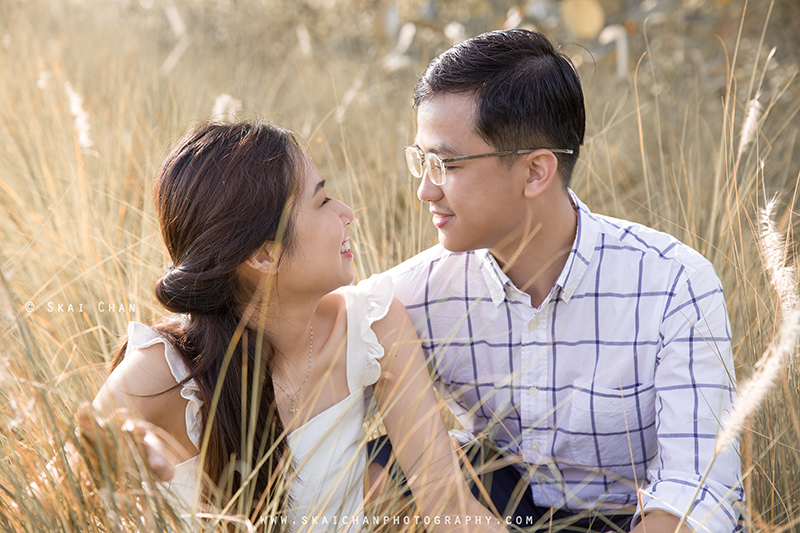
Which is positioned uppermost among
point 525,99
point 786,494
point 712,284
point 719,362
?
point 525,99

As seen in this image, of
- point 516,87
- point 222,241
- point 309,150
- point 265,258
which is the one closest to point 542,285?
point 516,87

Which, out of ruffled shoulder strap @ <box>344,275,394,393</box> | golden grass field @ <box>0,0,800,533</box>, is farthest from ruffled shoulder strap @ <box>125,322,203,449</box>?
ruffled shoulder strap @ <box>344,275,394,393</box>

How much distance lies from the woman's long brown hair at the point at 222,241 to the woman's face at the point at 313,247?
4 centimetres

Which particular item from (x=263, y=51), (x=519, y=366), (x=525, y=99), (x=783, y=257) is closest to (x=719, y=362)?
(x=783, y=257)

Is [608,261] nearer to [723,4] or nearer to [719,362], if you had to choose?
[719,362]

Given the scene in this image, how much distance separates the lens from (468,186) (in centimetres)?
198

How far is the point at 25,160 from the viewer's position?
351 centimetres

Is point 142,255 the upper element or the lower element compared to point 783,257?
lower

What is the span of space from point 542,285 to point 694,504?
0.74 metres

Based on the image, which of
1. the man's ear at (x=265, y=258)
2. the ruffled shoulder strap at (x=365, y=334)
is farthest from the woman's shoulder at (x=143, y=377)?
the ruffled shoulder strap at (x=365, y=334)

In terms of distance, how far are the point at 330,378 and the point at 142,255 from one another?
994 mm

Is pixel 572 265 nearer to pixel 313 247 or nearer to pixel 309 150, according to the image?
pixel 313 247

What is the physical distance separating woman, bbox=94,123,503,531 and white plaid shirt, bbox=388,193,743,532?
24 centimetres

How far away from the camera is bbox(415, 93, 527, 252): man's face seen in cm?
198
